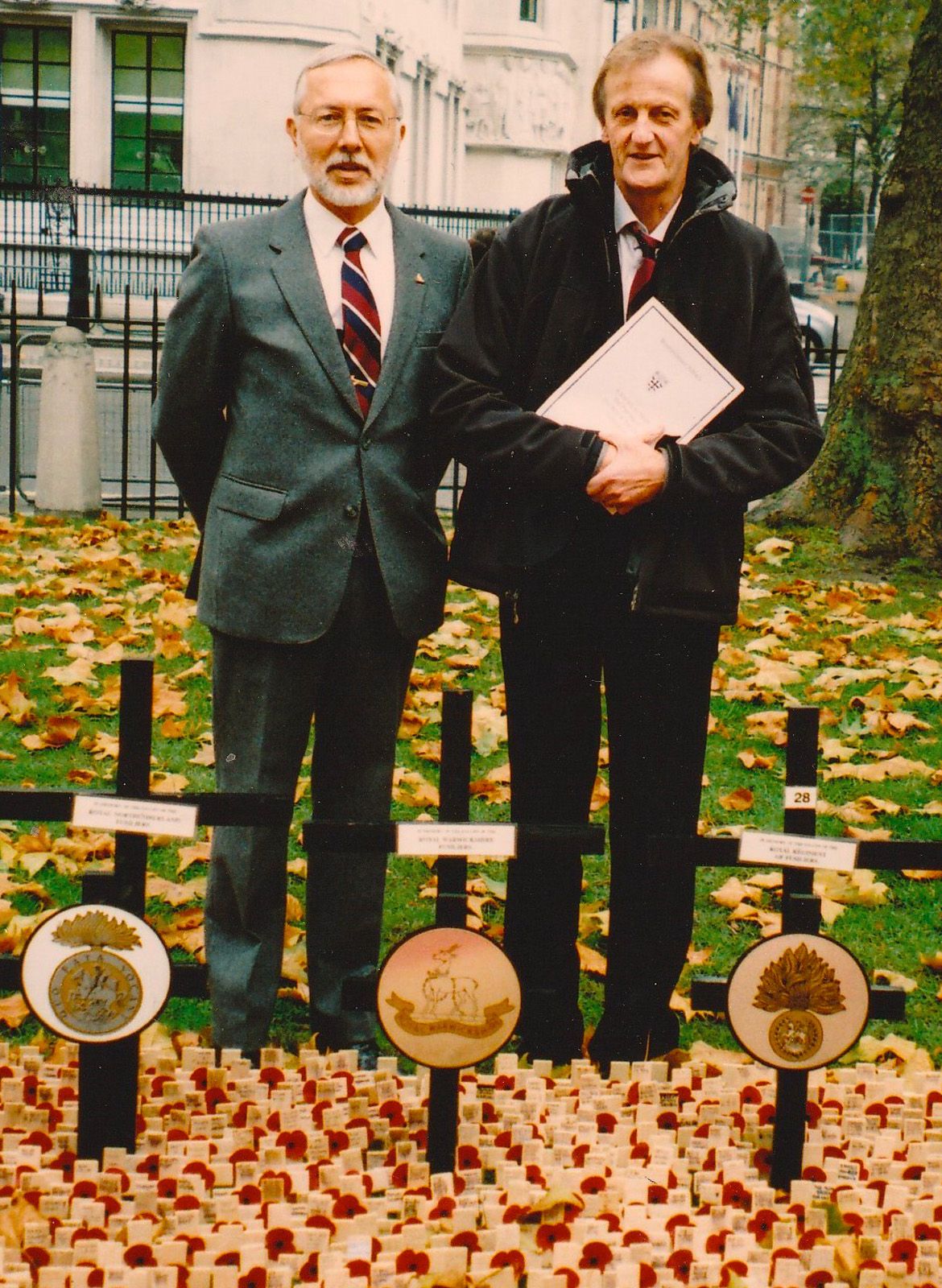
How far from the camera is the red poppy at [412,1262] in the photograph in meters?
2.80

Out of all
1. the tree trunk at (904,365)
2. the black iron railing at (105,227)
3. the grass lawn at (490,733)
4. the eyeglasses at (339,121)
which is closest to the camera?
the eyeglasses at (339,121)

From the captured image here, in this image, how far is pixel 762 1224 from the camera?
9.86 ft

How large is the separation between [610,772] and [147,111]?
81.1ft

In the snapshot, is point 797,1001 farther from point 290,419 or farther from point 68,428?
point 68,428

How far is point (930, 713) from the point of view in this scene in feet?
21.8

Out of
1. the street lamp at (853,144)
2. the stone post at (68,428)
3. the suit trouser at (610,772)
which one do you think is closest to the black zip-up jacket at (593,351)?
the suit trouser at (610,772)

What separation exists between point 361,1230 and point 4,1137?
0.74 meters

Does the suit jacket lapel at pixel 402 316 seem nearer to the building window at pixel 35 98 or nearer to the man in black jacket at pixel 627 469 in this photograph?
the man in black jacket at pixel 627 469

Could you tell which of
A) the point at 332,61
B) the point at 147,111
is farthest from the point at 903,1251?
the point at 147,111

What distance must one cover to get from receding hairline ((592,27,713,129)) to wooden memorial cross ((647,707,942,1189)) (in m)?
1.21

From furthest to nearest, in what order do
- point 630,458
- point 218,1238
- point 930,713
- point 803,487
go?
point 803,487 → point 930,713 → point 630,458 → point 218,1238

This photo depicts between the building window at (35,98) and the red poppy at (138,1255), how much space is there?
84.2ft

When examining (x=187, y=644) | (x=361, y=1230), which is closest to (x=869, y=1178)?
(x=361, y=1230)

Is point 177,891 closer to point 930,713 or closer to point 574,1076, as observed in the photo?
point 574,1076
